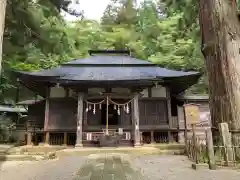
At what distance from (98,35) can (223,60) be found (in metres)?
25.2

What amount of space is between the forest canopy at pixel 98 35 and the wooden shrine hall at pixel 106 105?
248cm

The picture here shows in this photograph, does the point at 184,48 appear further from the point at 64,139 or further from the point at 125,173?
the point at 125,173

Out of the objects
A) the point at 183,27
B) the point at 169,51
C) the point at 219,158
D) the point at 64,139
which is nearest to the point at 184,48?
the point at 169,51

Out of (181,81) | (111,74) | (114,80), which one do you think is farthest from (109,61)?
(181,81)

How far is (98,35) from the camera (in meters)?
31.0

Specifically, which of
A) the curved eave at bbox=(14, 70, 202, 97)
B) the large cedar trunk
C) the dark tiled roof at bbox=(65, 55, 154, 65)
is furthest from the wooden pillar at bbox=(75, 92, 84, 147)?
the large cedar trunk

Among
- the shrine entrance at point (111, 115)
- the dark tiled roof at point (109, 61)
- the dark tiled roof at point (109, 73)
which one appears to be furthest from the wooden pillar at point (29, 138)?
the dark tiled roof at point (109, 61)

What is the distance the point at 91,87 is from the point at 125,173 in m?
7.89

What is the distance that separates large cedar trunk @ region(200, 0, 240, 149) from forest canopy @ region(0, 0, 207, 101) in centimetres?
344

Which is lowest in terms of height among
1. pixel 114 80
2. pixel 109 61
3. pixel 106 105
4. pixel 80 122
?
pixel 80 122

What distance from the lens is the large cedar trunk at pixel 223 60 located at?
7.00 meters

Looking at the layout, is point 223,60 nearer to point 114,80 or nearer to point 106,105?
point 114,80

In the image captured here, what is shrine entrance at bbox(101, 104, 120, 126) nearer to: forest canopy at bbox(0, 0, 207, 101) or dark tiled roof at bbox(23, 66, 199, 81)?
dark tiled roof at bbox(23, 66, 199, 81)

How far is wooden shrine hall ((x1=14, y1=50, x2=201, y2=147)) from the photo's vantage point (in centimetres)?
1246
